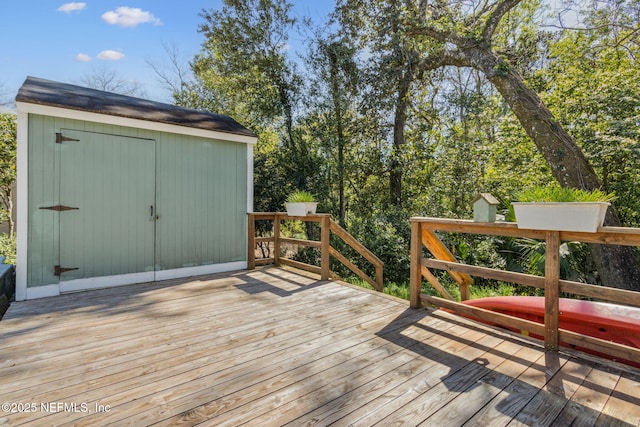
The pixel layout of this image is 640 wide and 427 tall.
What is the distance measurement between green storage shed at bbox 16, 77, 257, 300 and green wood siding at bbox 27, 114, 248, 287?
0.01 m

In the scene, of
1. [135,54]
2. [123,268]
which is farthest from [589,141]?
[135,54]

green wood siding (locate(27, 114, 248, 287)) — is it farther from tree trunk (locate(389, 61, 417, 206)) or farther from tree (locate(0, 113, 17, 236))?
tree (locate(0, 113, 17, 236))

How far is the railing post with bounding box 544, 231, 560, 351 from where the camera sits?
219 cm

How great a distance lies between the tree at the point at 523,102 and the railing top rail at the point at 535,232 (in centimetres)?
331

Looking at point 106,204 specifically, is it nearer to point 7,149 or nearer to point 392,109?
point 7,149

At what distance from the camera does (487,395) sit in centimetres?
175

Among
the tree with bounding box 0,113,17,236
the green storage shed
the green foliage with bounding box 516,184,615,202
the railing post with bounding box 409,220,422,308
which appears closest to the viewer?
the green foliage with bounding box 516,184,615,202

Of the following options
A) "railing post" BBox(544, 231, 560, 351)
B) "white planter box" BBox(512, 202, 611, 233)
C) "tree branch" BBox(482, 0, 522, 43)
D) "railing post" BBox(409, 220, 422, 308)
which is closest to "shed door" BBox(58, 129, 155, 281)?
"railing post" BBox(409, 220, 422, 308)

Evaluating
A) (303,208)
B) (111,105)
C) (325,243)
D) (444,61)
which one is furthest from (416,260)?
(444,61)

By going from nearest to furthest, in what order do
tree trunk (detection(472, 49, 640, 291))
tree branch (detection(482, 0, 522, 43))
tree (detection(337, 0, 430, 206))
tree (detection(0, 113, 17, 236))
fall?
tree trunk (detection(472, 49, 640, 291)) → tree branch (detection(482, 0, 522, 43)) → tree (detection(0, 113, 17, 236)) → tree (detection(337, 0, 430, 206))

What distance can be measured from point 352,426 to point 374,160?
7133 millimetres

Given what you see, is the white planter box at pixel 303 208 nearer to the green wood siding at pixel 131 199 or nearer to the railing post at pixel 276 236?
the railing post at pixel 276 236

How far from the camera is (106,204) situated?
3.86 meters

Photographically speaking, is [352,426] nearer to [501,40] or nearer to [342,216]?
[342,216]
